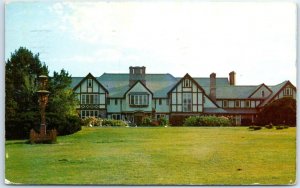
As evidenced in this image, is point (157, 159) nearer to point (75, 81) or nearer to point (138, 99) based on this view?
point (138, 99)

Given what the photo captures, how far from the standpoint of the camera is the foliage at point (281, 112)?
35.5ft

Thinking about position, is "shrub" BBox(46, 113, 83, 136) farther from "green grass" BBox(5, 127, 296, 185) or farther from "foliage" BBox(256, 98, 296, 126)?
"foliage" BBox(256, 98, 296, 126)

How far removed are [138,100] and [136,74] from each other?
209 mm

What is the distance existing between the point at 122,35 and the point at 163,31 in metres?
0.31

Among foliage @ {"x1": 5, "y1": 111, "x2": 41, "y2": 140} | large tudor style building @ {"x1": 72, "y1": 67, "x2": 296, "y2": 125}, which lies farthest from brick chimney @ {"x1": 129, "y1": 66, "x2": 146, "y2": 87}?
foliage @ {"x1": 5, "y1": 111, "x2": 41, "y2": 140}

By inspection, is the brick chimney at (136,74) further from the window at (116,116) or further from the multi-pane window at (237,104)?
the multi-pane window at (237,104)

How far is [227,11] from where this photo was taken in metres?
10.8

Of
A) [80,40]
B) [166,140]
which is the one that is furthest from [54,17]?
[166,140]

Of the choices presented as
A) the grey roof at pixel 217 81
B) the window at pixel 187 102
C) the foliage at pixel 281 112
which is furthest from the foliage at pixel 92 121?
the foliage at pixel 281 112

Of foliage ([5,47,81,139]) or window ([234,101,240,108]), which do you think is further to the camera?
window ([234,101,240,108])

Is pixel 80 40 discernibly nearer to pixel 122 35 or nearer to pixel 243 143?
pixel 122 35

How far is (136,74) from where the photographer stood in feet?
35.5

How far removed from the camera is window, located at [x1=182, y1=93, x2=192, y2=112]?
1088cm

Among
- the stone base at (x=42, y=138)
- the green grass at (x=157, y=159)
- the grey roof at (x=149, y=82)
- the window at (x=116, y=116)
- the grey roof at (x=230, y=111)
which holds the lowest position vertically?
the green grass at (x=157, y=159)
